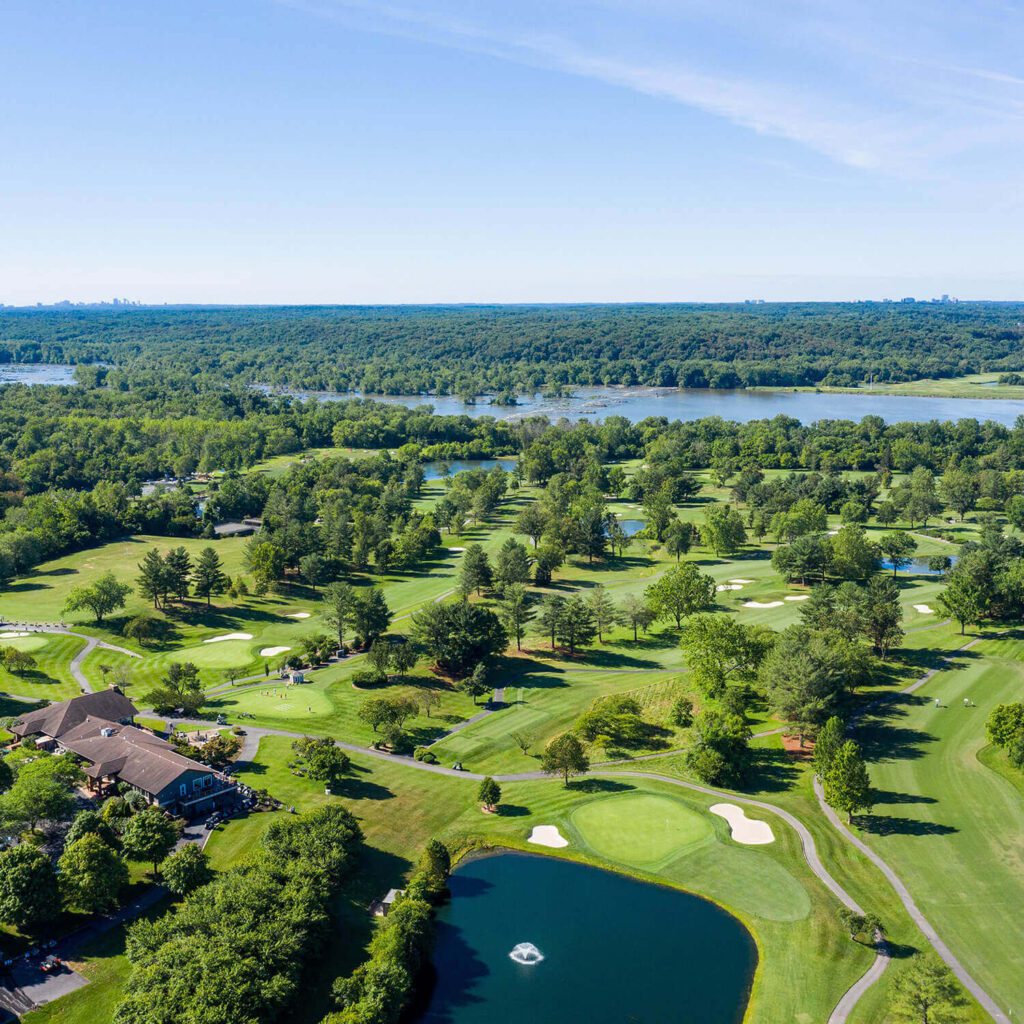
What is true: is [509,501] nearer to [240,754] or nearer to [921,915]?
[240,754]

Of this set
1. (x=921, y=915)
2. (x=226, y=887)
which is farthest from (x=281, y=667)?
(x=921, y=915)

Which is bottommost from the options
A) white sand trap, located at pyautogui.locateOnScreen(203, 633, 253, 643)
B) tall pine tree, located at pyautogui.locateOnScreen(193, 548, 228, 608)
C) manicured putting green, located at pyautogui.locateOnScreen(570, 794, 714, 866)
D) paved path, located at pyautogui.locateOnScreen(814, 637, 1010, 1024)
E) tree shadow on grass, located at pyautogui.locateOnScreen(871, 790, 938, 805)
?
manicured putting green, located at pyautogui.locateOnScreen(570, 794, 714, 866)

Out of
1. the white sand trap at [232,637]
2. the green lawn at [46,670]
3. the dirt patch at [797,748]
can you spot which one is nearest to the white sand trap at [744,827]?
the dirt patch at [797,748]

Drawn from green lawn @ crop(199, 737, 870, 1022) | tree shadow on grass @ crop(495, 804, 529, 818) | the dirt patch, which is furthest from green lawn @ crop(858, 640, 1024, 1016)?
tree shadow on grass @ crop(495, 804, 529, 818)

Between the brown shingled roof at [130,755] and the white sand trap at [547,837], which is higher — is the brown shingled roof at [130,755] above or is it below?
above

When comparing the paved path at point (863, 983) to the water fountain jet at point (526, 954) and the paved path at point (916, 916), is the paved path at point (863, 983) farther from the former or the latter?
the water fountain jet at point (526, 954)

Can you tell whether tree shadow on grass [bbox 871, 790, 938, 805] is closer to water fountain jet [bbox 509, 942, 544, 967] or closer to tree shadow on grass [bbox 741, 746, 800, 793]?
tree shadow on grass [bbox 741, 746, 800, 793]

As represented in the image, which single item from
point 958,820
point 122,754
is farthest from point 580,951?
point 122,754
